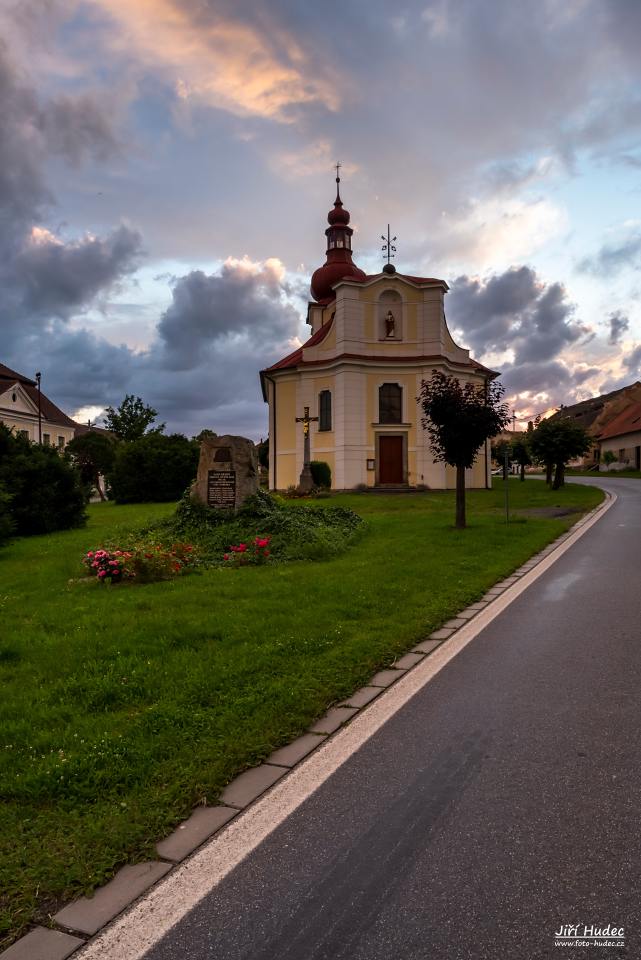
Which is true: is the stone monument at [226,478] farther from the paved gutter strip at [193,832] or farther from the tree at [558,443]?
the tree at [558,443]

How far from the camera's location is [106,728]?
4457mm

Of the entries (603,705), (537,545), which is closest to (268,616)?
(603,705)

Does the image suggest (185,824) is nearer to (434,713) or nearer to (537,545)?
(434,713)

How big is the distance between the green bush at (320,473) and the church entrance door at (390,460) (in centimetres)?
343

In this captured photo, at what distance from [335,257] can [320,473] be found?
21393mm

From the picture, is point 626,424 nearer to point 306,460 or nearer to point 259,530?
point 306,460

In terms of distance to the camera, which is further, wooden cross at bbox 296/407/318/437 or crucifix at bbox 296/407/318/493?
wooden cross at bbox 296/407/318/437

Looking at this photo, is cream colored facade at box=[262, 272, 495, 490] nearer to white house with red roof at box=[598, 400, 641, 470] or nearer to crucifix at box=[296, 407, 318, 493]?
crucifix at box=[296, 407, 318, 493]

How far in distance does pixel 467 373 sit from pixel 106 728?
36.7 meters

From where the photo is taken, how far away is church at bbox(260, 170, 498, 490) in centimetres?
3619

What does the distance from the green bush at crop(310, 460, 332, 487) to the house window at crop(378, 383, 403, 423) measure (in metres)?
4.77

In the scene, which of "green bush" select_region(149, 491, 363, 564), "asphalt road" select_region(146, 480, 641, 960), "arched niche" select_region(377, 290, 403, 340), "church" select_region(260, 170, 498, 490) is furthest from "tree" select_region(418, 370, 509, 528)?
"arched niche" select_region(377, 290, 403, 340)

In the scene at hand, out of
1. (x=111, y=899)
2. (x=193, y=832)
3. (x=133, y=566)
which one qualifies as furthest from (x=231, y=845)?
(x=133, y=566)

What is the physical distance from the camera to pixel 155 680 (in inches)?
211
